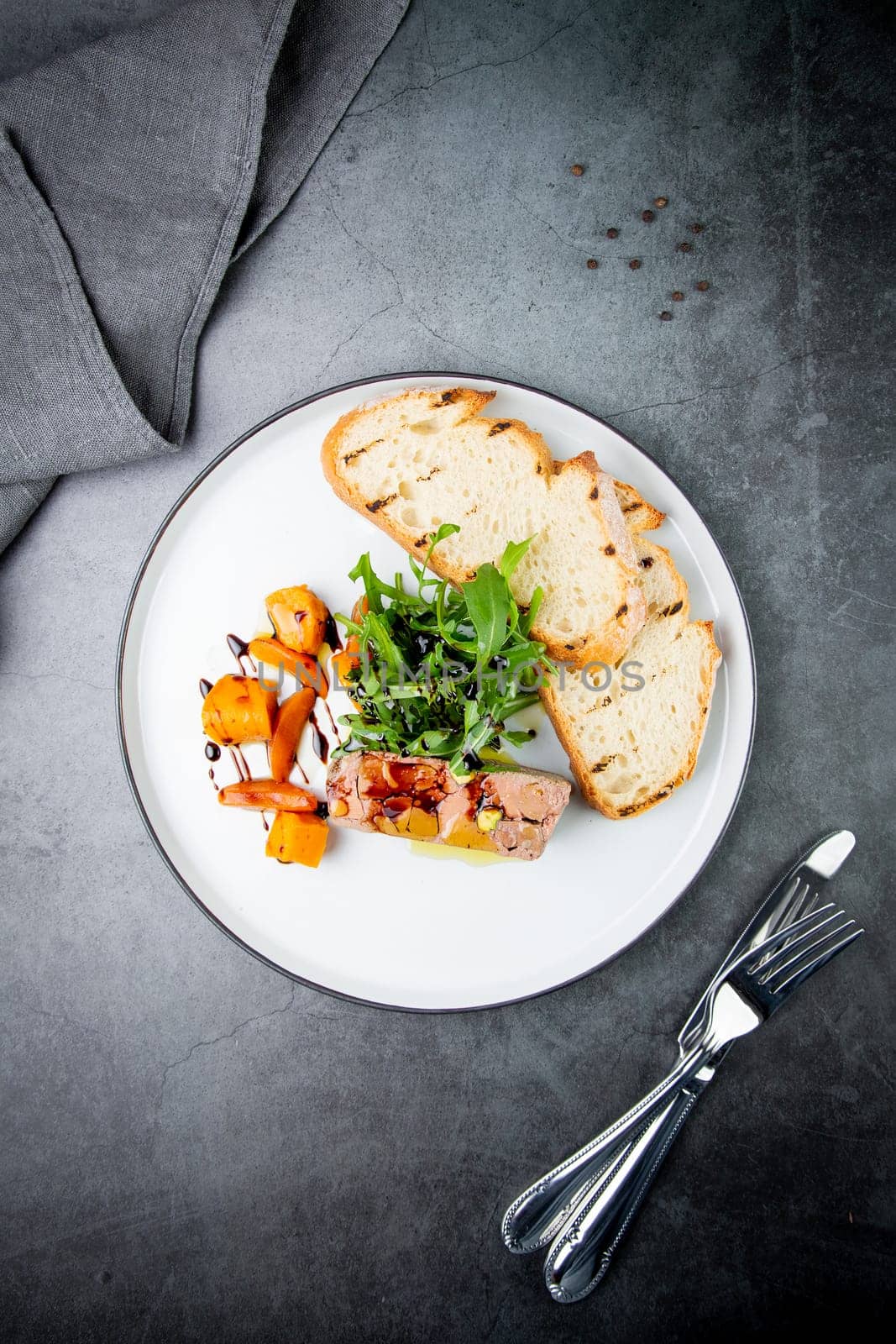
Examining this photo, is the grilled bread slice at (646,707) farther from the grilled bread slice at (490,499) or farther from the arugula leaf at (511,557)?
the arugula leaf at (511,557)

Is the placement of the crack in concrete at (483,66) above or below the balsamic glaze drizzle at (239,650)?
above

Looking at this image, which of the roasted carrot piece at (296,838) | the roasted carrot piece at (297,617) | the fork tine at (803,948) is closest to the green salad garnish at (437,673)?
the roasted carrot piece at (297,617)

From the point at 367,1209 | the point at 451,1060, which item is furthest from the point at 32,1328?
the point at 451,1060

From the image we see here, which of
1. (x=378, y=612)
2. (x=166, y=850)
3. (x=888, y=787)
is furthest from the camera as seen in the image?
(x=888, y=787)

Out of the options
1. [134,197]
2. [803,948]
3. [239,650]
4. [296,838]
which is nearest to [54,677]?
[239,650]

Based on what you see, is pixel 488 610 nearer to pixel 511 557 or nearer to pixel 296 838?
pixel 511 557

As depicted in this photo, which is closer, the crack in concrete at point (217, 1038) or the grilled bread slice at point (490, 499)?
the grilled bread slice at point (490, 499)

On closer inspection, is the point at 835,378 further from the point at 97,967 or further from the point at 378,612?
the point at 97,967
